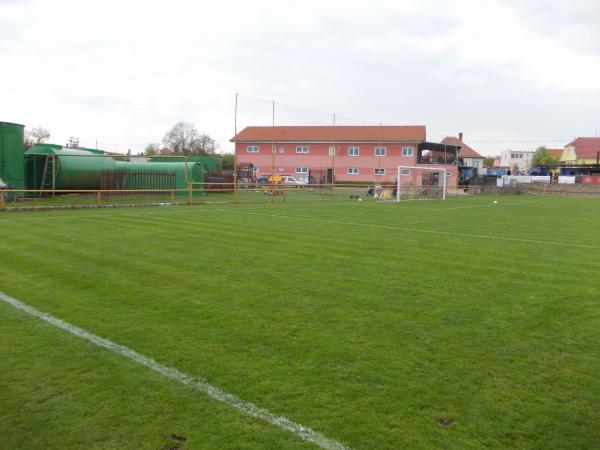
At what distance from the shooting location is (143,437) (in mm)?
3021

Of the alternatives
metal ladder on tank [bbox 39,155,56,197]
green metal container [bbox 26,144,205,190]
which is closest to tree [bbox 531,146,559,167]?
green metal container [bbox 26,144,205,190]

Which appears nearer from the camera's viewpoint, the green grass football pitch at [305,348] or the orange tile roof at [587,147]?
the green grass football pitch at [305,348]

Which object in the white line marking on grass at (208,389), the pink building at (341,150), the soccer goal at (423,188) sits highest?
the pink building at (341,150)

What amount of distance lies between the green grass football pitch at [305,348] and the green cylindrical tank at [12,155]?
1519cm

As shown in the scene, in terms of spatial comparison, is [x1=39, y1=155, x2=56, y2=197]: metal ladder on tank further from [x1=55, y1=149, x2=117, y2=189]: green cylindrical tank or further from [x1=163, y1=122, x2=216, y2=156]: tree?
[x1=163, y1=122, x2=216, y2=156]: tree

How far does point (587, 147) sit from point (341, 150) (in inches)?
2003

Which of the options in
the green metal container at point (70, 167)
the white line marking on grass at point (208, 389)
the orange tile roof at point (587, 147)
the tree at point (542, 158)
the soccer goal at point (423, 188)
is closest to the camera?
the white line marking on grass at point (208, 389)

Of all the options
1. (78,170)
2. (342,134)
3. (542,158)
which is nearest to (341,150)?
(342,134)

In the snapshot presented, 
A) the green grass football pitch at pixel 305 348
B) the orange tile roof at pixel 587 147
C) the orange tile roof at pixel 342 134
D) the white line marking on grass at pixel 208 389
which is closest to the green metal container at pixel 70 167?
the green grass football pitch at pixel 305 348

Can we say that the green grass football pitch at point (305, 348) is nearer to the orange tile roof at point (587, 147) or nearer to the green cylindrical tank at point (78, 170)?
the green cylindrical tank at point (78, 170)

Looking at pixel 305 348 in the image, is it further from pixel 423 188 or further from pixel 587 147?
pixel 587 147

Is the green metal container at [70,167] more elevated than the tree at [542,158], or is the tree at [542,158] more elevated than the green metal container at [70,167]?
the tree at [542,158]

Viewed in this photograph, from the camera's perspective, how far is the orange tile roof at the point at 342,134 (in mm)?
58375

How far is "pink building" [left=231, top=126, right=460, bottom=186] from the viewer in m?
57.8
